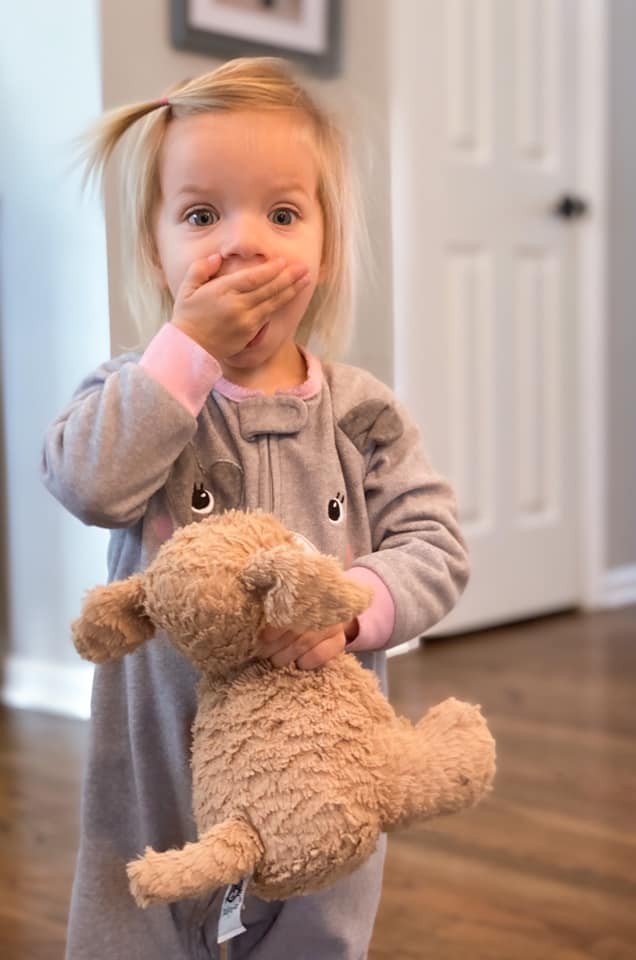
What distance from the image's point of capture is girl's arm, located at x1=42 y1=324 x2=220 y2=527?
773 millimetres

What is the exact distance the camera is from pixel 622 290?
290 centimetres

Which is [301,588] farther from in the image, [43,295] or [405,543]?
[43,295]

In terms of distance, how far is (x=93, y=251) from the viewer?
1.26 meters

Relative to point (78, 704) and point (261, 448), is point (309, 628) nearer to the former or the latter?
point (261, 448)

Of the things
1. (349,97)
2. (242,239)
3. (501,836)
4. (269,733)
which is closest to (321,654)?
(269,733)

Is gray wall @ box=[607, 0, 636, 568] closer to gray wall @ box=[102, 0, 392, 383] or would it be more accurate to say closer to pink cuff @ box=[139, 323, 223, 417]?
gray wall @ box=[102, 0, 392, 383]

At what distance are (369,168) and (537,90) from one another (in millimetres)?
1682

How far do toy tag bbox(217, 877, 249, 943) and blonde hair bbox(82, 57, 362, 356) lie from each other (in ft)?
1.35

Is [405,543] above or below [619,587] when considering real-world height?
above

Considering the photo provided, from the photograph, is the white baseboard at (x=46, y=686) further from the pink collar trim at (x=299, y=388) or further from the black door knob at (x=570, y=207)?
the black door knob at (x=570, y=207)

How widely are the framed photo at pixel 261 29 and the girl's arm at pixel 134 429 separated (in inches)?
14.6

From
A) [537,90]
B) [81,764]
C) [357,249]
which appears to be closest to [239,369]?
[357,249]

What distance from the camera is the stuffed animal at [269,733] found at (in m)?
0.68

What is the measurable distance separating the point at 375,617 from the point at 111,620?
18 centimetres
